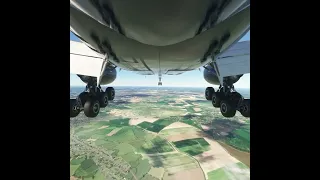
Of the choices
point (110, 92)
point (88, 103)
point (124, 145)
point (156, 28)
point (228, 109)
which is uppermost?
point (156, 28)

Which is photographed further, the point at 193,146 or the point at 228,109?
the point at 193,146

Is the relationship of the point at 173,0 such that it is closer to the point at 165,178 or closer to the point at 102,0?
the point at 102,0

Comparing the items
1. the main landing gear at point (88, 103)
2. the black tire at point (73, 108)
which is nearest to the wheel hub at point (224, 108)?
the main landing gear at point (88, 103)

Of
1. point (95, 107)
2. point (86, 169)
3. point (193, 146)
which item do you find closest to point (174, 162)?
point (193, 146)

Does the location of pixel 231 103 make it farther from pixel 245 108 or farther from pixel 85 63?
pixel 85 63

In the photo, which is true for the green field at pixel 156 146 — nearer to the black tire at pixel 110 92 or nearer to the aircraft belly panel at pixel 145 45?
the black tire at pixel 110 92

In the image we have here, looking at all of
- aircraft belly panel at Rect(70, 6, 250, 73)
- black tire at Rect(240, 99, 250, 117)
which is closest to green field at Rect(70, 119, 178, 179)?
black tire at Rect(240, 99, 250, 117)

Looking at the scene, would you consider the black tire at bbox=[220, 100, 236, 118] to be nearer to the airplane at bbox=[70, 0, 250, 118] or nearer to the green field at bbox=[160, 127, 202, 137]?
the airplane at bbox=[70, 0, 250, 118]
